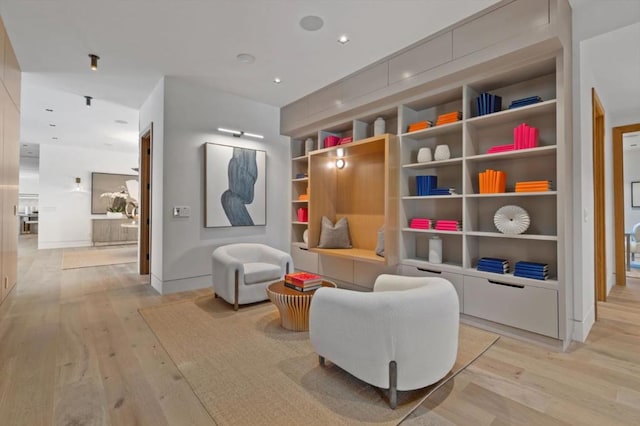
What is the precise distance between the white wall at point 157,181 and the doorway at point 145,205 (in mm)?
641

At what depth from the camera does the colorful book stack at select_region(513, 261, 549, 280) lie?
8.55 ft

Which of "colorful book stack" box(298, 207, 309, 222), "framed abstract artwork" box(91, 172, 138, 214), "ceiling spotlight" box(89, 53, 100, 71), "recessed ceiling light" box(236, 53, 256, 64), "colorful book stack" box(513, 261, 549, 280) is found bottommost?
"colorful book stack" box(513, 261, 549, 280)

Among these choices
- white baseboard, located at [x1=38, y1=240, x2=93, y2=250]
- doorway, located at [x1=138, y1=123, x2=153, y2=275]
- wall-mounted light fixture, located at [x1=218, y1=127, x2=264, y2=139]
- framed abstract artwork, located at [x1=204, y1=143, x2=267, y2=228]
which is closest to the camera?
framed abstract artwork, located at [x1=204, y1=143, x2=267, y2=228]

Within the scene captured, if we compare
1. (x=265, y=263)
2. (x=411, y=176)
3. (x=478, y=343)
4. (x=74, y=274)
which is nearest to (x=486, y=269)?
(x=478, y=343)

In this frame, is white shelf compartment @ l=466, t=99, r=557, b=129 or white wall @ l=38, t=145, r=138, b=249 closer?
white shelf compartment @ l=466, t=99, r=557, b=129

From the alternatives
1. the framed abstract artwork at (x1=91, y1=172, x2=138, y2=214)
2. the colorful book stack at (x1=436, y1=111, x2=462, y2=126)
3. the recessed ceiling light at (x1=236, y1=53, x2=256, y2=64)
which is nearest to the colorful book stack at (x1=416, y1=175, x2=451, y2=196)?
the colorful book stack at (x1=436, y1=111, x2=462, y2=126)

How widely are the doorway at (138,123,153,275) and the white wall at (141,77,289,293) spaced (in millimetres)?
815

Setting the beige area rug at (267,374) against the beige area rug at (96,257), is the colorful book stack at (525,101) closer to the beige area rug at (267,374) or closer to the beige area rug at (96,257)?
the beige area rug at (267,374)

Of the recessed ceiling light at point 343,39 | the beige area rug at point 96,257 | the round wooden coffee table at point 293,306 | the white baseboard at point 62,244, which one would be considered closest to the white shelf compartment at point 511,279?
the round wooden coffee table at point 293,306

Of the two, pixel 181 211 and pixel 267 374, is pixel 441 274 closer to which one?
pixel 267 374

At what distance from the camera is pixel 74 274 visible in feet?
16.9

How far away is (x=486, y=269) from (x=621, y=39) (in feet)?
8.34

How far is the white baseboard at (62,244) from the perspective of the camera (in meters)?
8.27

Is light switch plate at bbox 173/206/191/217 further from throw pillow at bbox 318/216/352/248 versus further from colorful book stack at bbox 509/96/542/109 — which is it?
colorful book stack at bbox 509/96/542/109
